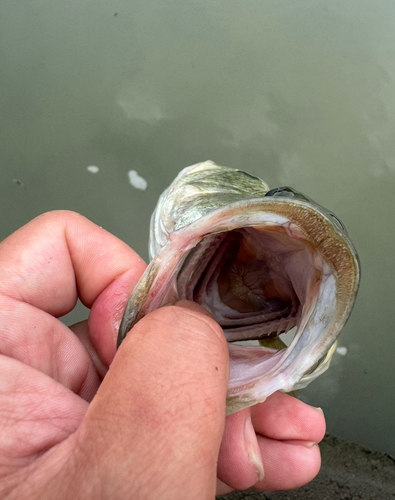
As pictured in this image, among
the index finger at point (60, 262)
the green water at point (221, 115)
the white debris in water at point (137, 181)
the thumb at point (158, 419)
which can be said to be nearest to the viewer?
the thumb at point (158, 419)

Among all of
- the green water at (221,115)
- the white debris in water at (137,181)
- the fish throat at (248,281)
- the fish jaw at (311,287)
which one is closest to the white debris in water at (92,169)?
the green water at (221,115)

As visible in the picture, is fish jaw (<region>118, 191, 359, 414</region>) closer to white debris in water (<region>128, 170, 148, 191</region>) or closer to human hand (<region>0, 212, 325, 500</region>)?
Result: human hand (<region>0, 212, 325, 500</region>)

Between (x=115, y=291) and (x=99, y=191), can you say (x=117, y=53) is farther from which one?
(x=115, y=291)

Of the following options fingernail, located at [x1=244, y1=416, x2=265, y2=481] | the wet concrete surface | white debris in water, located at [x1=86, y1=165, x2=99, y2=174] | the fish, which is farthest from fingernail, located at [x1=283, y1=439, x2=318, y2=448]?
white debris in water, located at [x1=86, y1=165, x2=99, y2=174]

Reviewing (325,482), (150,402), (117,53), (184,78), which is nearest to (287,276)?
(150,402)

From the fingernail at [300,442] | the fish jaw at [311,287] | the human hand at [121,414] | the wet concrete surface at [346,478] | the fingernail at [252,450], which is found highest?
the fish jaw at [311,287]

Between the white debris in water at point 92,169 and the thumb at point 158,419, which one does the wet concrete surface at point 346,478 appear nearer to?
the thumb at point 158,419

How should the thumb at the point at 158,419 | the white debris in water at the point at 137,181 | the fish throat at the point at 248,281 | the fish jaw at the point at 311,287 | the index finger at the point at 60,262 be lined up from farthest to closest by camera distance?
the white debris in water at the point at 137,181, the index finger at the point at 60,262, the fish throat at the point at 248,281, the fish jaw at the point at 311,287, the thumb at the point at 158,419

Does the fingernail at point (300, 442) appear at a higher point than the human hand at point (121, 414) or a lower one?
lower
